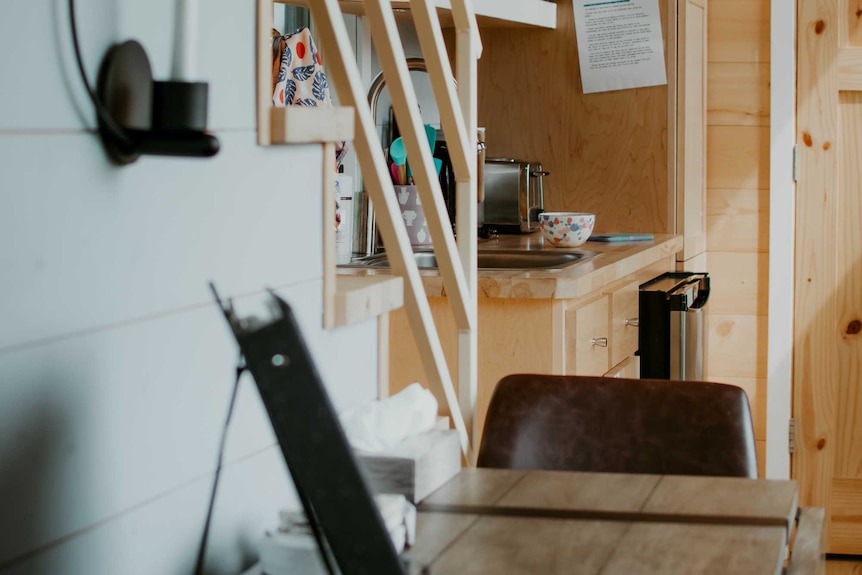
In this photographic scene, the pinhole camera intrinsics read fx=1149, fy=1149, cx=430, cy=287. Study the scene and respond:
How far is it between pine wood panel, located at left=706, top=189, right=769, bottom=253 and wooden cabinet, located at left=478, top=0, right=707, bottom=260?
0.15m

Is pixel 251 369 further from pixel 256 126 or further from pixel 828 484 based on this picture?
pixel 828 484

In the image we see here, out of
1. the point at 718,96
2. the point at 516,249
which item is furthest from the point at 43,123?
the point at 718,96

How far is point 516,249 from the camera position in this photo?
276 cm

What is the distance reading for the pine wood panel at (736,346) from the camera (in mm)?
3467

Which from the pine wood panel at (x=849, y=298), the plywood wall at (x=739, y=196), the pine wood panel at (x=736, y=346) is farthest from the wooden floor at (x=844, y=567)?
the pine wood panel at (x=736, y=346)

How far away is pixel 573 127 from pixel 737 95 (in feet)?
1.84

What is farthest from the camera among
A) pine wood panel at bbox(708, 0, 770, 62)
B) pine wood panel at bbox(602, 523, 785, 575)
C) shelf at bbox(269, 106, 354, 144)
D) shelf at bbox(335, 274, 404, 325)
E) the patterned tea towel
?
pine wood panel at bbox(708, 0, 770, 62)

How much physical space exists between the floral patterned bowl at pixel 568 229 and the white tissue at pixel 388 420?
5.06 ft

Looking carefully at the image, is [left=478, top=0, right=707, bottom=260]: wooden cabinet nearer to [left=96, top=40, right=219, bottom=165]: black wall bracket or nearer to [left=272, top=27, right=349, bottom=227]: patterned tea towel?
[left=272, top=27, right=349, bottom=227]: patterned tea towel

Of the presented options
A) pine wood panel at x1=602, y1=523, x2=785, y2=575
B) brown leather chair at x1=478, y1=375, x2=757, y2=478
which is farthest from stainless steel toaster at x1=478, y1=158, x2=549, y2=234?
pine wood panel at x1=602, y1=523, x2=785, y2=575

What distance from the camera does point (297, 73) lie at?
2.43m

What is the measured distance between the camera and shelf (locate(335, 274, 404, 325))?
120 centimetres

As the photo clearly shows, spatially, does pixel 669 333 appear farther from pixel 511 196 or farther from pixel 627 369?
pixel 511 196

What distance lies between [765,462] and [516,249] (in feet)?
4.10
